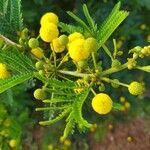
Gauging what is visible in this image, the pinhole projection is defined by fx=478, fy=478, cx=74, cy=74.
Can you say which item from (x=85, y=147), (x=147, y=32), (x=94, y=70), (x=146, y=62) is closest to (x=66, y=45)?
(x=94, y=70)

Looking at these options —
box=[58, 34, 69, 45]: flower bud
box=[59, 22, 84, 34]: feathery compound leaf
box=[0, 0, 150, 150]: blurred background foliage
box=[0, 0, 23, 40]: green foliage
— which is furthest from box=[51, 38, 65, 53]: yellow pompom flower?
box=[0, 0, 150, 150]: blurred background foliage

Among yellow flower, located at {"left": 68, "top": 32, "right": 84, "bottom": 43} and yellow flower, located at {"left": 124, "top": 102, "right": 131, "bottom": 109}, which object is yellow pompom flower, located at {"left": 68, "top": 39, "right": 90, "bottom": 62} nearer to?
yellow flower, located at {"left": 68, "top": 32, "right": 84, "bottom": 43}

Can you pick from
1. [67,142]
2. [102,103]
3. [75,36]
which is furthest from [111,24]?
[67,142]

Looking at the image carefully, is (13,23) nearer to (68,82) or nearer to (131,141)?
(68,82)

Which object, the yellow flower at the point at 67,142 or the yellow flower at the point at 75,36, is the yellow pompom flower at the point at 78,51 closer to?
the yellow flower at the point at 75,36

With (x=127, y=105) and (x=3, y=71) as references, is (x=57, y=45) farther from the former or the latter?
(x=127, y=105)

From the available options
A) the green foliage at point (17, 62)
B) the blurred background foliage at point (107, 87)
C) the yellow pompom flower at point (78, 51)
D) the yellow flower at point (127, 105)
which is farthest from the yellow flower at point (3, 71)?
the yellow flower at point (127, 105)
